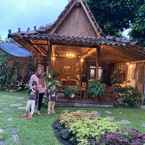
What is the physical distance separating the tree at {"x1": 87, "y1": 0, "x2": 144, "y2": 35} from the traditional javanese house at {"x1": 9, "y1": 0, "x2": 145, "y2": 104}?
2012 mm

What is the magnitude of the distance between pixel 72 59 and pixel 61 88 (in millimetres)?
7271

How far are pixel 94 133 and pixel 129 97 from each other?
8.85m

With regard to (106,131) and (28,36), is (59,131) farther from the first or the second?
(28,36)

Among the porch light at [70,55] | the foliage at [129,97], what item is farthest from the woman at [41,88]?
the porch light at [70,55]

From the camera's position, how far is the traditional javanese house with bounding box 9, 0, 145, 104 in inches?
596

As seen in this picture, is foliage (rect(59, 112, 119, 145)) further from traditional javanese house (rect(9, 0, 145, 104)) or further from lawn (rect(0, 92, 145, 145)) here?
traditional javanese house (rect(9, 0, 145, 104))

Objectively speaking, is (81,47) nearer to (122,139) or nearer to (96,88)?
(96,88)

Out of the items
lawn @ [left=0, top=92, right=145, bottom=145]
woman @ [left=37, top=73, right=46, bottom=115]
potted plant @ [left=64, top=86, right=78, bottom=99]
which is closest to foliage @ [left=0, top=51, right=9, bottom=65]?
potted plant @ [left=64, top=86, right=78, bottom=99]

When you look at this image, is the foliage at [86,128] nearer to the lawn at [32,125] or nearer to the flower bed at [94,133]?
the flower bed at [94,133]

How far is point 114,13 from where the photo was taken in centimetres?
2139

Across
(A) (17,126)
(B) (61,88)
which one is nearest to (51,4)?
(B) (61,88)

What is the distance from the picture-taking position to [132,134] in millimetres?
7648

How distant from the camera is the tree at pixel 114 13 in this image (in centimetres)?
2062

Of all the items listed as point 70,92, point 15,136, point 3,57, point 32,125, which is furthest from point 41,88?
point 3,57
